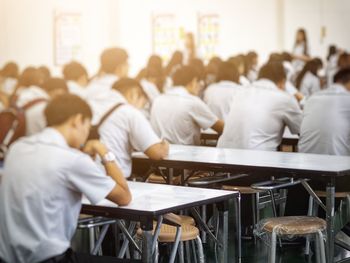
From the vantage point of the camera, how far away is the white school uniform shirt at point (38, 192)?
2.93 m

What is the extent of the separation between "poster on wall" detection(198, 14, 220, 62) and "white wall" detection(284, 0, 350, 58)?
1574mm

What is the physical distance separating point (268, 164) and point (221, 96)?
2812 millimetres

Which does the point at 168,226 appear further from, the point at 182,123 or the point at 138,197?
the point at 182,123

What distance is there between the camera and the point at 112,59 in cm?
500

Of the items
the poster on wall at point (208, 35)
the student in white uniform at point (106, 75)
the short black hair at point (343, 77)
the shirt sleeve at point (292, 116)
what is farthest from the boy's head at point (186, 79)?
the poster on wall at point (208, 35)

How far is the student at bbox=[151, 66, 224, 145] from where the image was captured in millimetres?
5656

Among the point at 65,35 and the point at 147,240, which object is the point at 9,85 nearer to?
the point at 65,35

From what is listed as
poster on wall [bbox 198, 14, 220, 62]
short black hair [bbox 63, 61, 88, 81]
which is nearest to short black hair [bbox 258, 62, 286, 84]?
short black hair [bbox 63, 61, 88, 81]

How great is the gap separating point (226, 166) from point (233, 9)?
307 inches

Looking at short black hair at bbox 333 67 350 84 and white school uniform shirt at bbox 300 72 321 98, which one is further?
white school uniform shirt at bbox 300 72 321 98

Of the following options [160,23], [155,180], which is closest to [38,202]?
[155,180]

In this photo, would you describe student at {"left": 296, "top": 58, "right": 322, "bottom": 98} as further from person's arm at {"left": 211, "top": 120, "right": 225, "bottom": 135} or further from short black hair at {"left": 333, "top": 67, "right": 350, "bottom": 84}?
person's arm at {"left": 211, "top": 120, "right": 225, "bottom": 135}

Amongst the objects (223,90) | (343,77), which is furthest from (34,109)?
(223,90)

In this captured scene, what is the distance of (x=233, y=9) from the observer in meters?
11.8
